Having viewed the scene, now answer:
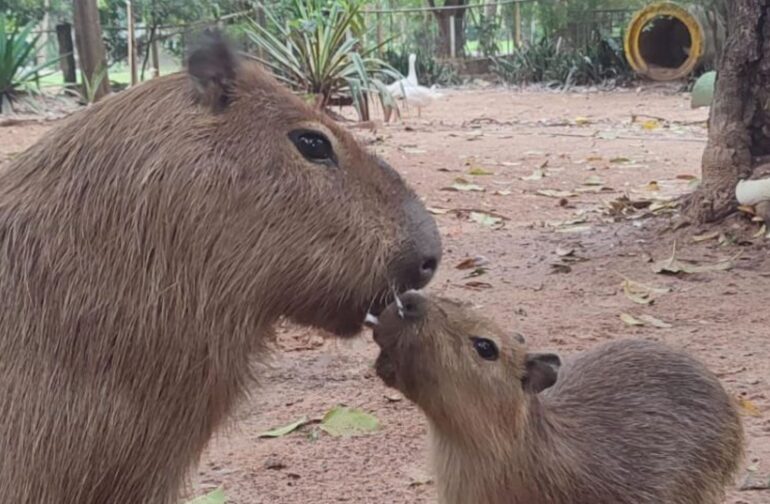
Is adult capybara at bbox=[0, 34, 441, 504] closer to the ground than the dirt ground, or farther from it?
farther from it

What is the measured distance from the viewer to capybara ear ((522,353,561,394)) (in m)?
2.42

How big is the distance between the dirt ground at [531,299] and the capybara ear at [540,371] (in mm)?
523

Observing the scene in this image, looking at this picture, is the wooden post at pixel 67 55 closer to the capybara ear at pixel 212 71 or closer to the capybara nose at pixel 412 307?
the capybara nose at pixel 412 307

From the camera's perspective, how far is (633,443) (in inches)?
103

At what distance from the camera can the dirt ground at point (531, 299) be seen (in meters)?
2.86

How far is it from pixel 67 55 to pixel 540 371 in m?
11.5

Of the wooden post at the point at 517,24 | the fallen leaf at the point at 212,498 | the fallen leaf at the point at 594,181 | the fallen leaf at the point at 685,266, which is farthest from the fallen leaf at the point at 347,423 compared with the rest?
the wooden post at the point at 517,24

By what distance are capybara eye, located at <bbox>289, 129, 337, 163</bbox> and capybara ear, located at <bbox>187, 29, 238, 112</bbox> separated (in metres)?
0.12

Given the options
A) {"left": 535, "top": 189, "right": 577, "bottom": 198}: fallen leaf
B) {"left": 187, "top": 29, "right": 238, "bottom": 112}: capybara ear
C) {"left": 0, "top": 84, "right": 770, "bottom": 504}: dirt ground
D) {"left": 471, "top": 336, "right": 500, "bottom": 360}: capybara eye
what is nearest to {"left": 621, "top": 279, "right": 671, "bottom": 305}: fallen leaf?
{"left": 0, "top": 84, "right": 770, "bottom": 504}: dirt ground

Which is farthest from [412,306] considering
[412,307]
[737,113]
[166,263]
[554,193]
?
[554,193]

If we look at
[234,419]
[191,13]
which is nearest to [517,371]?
[234,419]

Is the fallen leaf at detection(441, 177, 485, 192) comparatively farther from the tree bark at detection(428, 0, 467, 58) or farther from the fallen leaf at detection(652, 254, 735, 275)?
the tree bark at detection(428, 0, 467, 58)

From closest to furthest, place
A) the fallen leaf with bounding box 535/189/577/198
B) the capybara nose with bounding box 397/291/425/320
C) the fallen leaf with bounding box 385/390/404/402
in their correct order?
the capybara nose with bounding box 397/291/425/320 < the fallen leaf with bounding box 385/390/404/402 < the fallen leaf with bounding box 535/189/577/198

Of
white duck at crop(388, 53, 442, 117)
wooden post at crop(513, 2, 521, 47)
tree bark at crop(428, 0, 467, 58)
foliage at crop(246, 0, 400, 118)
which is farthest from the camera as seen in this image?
tree bark at crop(428, 0, 467, 58)
